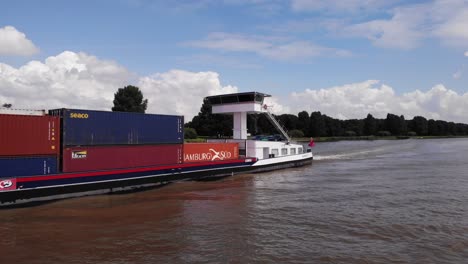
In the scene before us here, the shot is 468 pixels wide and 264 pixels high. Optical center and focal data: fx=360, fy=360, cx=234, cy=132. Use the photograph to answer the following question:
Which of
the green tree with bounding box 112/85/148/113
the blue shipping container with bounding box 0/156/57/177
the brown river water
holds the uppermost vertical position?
the green tree with bounding box 112/85/148/113

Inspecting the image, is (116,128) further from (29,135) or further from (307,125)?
(307,125)

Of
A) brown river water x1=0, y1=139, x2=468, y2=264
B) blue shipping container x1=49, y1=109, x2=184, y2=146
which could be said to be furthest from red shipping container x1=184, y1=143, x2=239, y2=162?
brown river water x1=0, y1=139, x2=468, y2=264

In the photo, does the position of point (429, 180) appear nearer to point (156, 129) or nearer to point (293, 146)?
point (293, 146)

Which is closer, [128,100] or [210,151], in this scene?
[210,151]

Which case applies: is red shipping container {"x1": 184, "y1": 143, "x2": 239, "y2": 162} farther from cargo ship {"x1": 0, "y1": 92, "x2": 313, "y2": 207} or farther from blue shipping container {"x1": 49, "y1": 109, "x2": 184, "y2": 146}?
blue shipping container {"x1": 49, "y1": 109, "x2": 184, "y2": 146}

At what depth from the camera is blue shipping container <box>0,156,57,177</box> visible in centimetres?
2084

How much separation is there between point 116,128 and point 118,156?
2.07 meters

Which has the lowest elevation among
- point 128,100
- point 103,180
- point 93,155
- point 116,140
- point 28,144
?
point 103,180

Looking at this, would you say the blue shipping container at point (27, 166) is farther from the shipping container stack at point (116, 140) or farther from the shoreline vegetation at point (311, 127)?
the shoreline vegetation at point (311, 127)

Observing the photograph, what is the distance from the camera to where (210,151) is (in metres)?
34.6

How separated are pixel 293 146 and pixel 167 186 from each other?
74.4 feet

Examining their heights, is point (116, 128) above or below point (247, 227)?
above

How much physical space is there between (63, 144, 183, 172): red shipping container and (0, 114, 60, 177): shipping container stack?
3.49ft

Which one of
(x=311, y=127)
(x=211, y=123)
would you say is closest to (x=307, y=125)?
(x=311, y=127)
